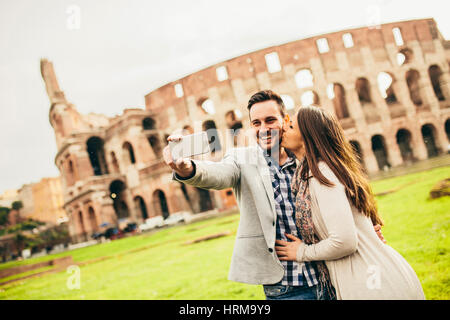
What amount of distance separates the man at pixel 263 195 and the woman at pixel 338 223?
10cm

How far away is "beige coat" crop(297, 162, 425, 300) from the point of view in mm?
1380

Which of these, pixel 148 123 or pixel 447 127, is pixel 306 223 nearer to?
pixel 447 127

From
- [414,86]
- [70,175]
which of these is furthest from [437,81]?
[70,175]

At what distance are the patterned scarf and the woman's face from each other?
0.51ft

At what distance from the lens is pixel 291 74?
23828 mm

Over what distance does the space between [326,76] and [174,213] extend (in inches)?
694

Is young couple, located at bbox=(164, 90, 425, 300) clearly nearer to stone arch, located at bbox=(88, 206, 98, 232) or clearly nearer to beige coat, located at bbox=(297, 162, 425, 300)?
beige coat, located at bbox=(297, 162, 425, 300)

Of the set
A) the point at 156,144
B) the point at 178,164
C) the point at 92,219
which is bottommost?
the point at 178,164

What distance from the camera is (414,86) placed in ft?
80.8

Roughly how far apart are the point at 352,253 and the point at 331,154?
0.54 meters

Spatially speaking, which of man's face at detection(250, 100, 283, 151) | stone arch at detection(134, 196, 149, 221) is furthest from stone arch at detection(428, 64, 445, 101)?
man's face at detection(250, 100, 283, 151)

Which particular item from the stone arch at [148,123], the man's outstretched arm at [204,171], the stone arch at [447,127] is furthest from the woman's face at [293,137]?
the stone arch at [447,127]
